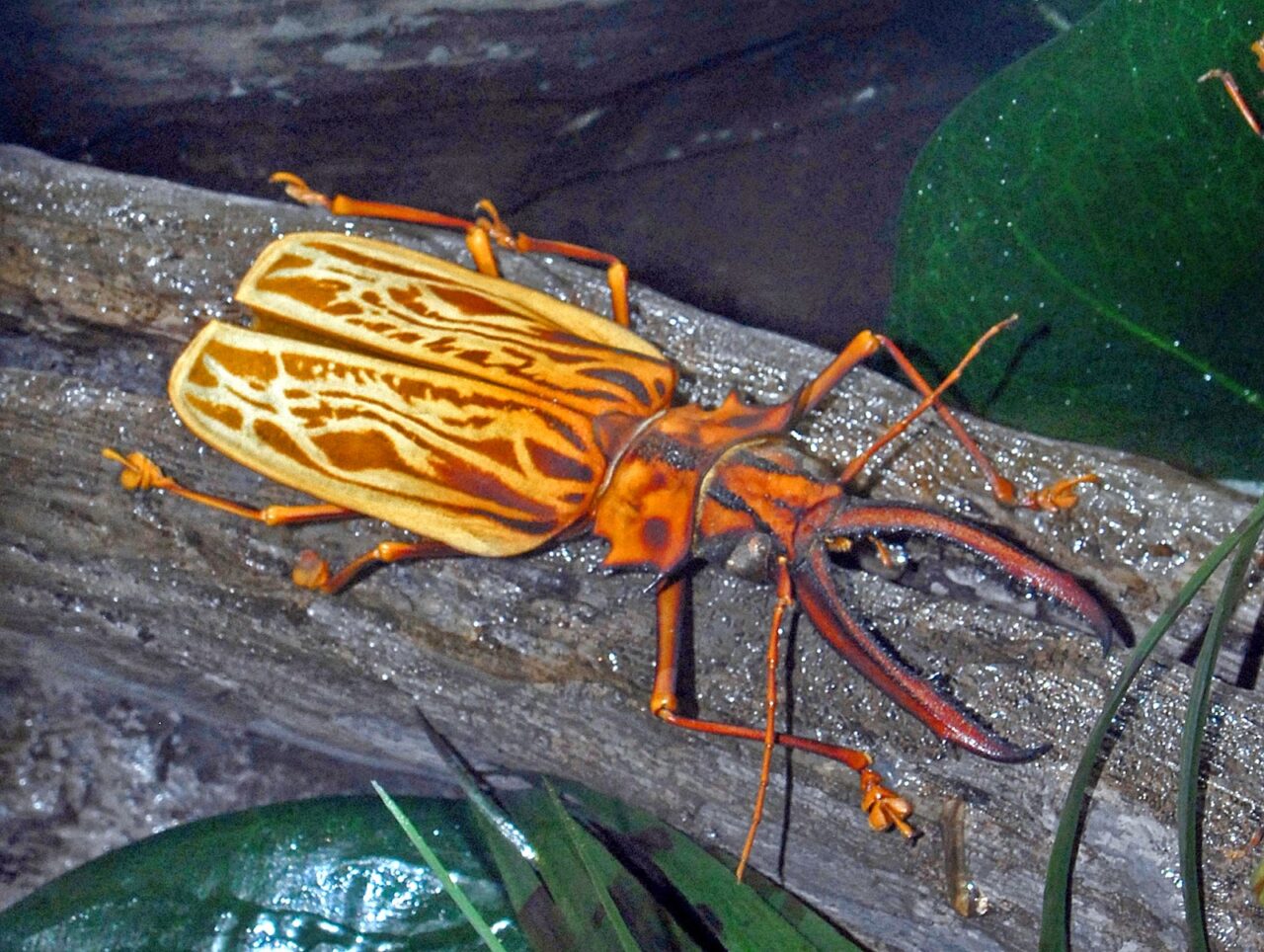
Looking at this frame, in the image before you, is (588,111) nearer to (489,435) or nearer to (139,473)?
(489,435)

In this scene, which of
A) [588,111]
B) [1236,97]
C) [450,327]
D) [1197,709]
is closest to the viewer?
[1197,709]

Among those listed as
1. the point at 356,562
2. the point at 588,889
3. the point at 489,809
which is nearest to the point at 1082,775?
the point at 588,889

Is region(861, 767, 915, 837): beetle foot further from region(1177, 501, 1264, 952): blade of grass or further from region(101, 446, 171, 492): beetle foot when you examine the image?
region(101, 446, 171, 492): beetle foot

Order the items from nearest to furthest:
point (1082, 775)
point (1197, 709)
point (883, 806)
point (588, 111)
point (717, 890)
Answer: point (1197, 709)
point (1082, 775)
point (883, 806)
point (717, 890)
point (588, 111)

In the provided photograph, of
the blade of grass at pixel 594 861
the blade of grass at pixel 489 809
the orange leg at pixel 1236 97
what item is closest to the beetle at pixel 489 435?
the blade of grass at pixel 594 861

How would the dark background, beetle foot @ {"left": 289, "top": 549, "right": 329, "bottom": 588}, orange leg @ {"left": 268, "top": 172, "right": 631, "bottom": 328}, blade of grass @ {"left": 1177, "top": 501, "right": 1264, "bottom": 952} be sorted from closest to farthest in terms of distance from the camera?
blade of grass @ {"left": 1177, "top": 501, "right": 1264, "bottom": 952} → beetle foot @ {"left": 289, "top": 549, "right": 329, "bottom": 588} → orange leg @ {"left": 268, "top": 172, "right": 631, "bottom": 328} → the dark background

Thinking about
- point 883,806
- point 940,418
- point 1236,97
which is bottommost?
point 883,806

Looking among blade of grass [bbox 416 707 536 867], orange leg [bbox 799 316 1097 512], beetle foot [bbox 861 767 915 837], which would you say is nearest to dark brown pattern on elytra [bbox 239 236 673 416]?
orange leg [bbox 799 316 1097 512]

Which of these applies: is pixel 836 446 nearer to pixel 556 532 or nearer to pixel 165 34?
pixel 556 532

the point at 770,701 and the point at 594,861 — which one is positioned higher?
the point at 770,701
